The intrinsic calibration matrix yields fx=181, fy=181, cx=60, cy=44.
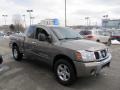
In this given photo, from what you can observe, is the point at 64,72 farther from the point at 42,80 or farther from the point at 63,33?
the point at 63,33

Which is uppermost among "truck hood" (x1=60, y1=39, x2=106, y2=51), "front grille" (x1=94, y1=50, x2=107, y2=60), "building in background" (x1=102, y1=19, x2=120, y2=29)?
"building in background" (x1=102, y1=19, x2=120, y2=29)

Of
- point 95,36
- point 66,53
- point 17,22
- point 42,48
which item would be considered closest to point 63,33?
point 42,48

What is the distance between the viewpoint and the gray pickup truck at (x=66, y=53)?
16.9 feet

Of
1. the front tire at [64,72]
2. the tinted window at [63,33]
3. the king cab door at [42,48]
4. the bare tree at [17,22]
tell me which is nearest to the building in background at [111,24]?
the bare tree at [17,22]

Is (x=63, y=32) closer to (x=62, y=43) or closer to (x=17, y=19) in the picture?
(x=62, y=43)

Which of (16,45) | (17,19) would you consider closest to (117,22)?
(17,19)

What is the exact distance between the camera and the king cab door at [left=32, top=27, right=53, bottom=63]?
6152 mm

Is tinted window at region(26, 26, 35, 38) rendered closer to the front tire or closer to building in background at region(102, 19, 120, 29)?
the front tire

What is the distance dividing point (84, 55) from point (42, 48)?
1.86 metres

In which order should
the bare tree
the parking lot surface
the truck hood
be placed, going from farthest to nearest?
the bare tree < the parking lot surface < the truck hood

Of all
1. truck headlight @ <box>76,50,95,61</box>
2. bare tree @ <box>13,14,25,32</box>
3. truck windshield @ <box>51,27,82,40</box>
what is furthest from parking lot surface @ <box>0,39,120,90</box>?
bare tree @ <box>13,14,25,32</box>

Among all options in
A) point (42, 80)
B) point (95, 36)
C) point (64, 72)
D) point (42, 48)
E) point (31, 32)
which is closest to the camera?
point (64, 72)

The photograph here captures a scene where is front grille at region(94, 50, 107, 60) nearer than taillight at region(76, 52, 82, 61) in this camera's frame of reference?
No

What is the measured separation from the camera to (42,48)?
21.1ft
